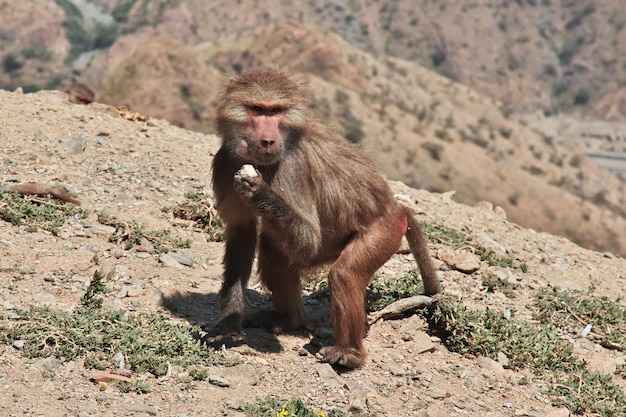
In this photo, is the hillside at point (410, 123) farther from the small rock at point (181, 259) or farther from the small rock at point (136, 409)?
the small rock at point (136, 409)

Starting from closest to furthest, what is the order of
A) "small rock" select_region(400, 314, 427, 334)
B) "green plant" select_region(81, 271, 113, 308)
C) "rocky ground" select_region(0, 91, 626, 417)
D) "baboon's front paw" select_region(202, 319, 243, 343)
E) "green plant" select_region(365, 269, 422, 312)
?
1. "rocky ground" select_region(0, 91, 626, 417)
2. "baboon's front paw" select_region(202, 319, 243, 343)
3. "green plant" select_region(81, 271, 113, 308)
4. "small rock" select_region(400, 314, 427, 334)
5. "green plant" select_region(365, 269, 422, 312)

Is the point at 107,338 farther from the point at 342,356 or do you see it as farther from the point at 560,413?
the point at 560,413

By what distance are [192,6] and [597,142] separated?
43939 mm

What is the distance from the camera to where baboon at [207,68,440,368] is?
5430 millimetres

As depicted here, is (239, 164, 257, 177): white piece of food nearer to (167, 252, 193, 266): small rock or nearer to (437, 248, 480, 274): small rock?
(167, 252, 193, 266): small rock

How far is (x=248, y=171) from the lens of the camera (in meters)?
5.35

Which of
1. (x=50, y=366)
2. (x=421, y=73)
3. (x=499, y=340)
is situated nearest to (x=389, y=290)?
(x=499, y=340)

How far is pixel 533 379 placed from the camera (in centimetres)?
633

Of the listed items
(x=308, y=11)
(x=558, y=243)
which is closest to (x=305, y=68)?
(x=558, y=243)

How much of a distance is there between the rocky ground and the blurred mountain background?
1958mm

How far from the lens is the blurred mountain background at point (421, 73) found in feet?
109

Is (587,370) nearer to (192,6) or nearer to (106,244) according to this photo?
(106,244)

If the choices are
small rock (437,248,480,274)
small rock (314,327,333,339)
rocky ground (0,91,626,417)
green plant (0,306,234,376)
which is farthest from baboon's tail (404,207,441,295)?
green plant (0,306,234,376)

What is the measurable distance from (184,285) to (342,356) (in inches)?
72.4
